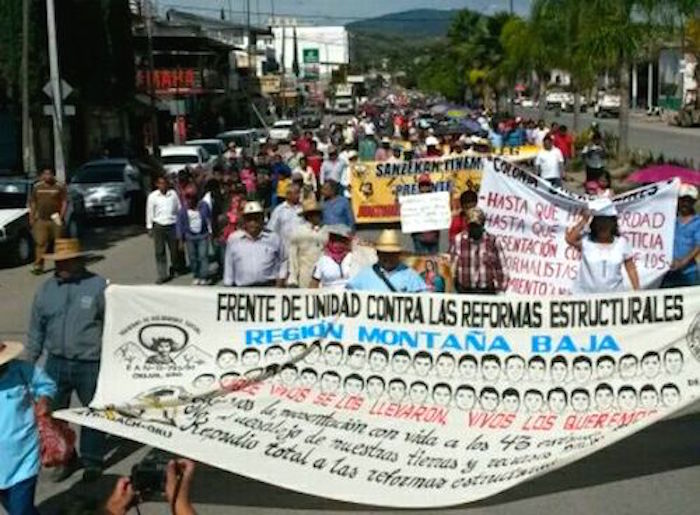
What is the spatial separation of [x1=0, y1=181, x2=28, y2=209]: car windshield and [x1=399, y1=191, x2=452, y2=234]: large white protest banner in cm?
876

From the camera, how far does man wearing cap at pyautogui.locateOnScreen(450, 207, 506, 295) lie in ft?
33.9

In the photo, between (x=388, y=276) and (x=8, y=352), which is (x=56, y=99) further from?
(x=8, y=352)

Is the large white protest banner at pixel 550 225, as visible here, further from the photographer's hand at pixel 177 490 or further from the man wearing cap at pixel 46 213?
the man wearing cap at pixel 46 213

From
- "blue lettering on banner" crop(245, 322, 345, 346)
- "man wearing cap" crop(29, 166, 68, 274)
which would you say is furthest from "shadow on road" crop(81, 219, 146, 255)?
"blue lettering on banner" crop(245, 322, 345, 346)

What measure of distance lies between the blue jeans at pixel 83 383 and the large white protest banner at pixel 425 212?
7.34 meters

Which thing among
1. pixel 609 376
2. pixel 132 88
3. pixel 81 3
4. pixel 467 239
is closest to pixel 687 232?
pixel 467 239

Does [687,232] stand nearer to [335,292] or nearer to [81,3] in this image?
[335,292]

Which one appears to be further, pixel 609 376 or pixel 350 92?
pixel 350 92

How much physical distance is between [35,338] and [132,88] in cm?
4094

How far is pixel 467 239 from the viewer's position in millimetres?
10461

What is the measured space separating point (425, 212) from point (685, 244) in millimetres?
4678

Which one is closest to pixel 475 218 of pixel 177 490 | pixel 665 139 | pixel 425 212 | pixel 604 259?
pixel 604 259

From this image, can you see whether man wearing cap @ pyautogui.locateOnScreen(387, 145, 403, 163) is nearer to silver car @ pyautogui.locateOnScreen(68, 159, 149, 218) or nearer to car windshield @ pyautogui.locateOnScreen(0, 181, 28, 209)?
silver car @ pyautogui.locateOnScreen(68, 159, 149, 218)

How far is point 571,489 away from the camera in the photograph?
303 inches
